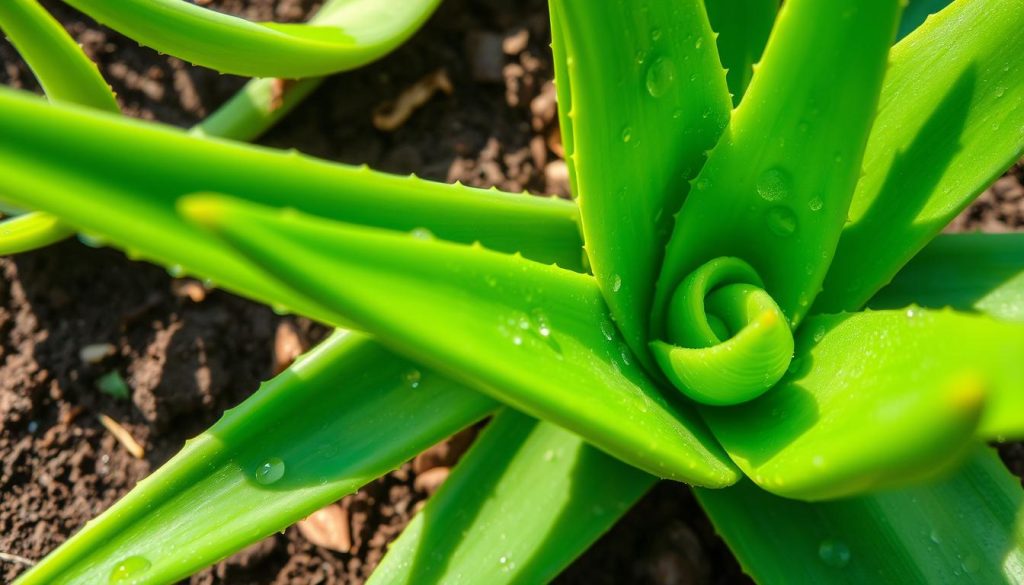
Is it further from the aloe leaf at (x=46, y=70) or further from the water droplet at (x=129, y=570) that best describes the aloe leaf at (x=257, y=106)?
the water droplet at (x=129, y=570)

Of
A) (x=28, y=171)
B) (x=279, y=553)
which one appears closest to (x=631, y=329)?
(x=28, y=171)

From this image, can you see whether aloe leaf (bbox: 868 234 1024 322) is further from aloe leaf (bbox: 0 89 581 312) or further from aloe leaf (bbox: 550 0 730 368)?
aloe leaf (bbox: 0 89 581 312)

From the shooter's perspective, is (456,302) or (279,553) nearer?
(456,302)

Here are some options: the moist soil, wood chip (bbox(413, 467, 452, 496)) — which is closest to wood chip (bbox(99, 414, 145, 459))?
the moist soil

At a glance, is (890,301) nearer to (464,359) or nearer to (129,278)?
(464,359)

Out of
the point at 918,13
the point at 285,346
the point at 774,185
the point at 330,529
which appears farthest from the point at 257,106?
the point at 918,13
